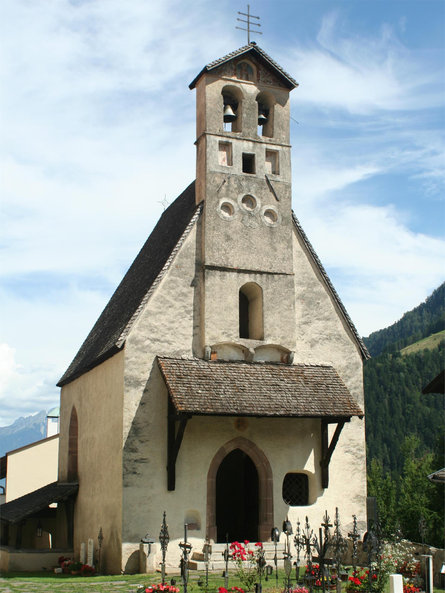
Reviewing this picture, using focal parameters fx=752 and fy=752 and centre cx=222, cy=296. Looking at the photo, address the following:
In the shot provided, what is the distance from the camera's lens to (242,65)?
2592 centimetres

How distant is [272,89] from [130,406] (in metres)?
12.2

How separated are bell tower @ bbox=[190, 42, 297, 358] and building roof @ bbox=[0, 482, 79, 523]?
326 inches

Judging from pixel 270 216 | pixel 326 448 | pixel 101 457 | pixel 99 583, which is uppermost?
pixel 270 216

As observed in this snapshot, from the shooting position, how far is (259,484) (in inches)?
909

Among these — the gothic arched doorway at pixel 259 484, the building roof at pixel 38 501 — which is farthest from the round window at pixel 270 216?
the building roof at pixel 38 501

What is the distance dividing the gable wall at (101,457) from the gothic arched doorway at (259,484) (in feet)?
8.86

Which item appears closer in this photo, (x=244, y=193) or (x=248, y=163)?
(x=244, y=193)

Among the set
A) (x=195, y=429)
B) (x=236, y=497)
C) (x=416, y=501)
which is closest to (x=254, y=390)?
(x=195, y=429)

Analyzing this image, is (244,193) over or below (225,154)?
below

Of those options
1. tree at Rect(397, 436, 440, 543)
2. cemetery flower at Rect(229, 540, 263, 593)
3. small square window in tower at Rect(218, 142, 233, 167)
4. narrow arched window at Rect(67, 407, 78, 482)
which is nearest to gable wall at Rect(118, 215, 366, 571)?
cemetery flower at Rect(229, 540, 263, 593)

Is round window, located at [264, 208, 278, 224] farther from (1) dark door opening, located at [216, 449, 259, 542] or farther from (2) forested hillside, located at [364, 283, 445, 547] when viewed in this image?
(2) forested hillside, located at [364, 283, 445, 547]

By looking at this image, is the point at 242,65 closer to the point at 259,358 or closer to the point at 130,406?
the point at 259,358

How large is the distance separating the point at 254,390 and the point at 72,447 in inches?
398

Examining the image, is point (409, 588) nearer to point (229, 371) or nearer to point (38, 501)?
point (229, 371)
